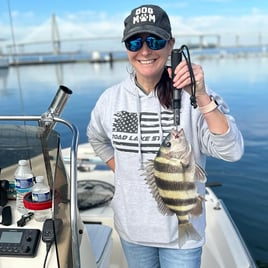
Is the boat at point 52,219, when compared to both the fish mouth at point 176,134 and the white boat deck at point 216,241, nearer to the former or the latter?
the white boat deck at point 216,241

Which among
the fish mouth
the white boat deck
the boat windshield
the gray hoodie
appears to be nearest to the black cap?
the gray hoodie

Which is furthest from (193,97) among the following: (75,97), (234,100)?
(75,97)

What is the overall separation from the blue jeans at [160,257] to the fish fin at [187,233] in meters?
0.12

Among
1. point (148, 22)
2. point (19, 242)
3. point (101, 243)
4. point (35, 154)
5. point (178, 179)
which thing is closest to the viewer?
point (178, 179)

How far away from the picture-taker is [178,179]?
1559mm

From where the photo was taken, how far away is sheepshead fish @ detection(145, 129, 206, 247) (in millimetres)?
1528

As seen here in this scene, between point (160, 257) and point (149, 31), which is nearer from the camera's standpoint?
point (149, 31)

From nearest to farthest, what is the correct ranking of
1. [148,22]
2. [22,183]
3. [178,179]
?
[178,179]
[148,22]
[22,183]

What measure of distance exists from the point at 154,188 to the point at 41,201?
570 mm

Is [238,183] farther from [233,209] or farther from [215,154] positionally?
[215,154]

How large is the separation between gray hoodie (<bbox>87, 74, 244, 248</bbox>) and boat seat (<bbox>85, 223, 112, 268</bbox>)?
0.31m

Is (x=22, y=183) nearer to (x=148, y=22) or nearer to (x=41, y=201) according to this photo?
(x=41, y=201)

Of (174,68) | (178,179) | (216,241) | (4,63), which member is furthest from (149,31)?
(4,63)

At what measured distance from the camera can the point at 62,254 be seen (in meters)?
1.66
